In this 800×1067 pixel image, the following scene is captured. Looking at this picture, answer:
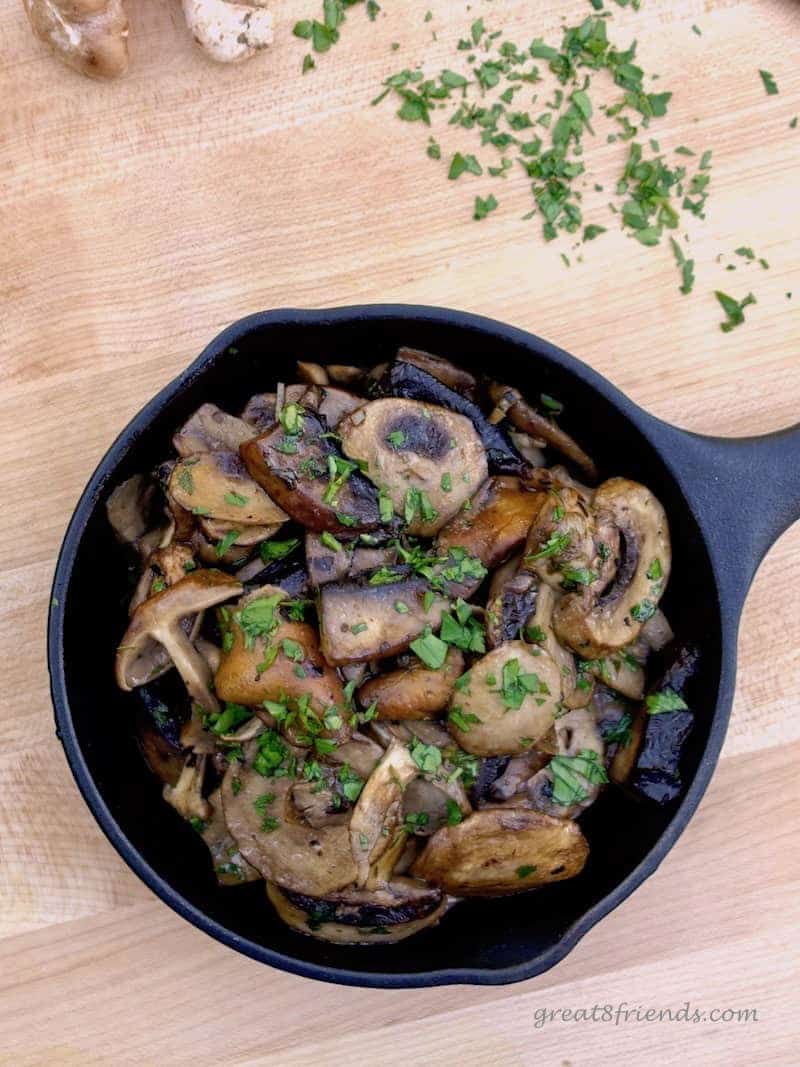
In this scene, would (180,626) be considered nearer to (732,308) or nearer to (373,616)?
(373,616)

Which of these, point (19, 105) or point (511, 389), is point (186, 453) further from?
point (19, 105)

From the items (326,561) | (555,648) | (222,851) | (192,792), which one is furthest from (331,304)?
(222,851)

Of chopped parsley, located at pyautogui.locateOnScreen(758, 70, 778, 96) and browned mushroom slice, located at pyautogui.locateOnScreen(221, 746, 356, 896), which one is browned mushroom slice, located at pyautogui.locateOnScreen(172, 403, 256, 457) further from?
chopped parsley, located at pyautogui.locateOnScreen(758, 70, 778, 96)

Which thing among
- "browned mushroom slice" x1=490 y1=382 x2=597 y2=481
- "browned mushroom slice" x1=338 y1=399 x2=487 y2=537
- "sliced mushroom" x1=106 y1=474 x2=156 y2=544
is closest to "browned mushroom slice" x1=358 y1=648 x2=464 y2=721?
"browned mushroom slice" x1=338 y1=399 x2=487 y2=537

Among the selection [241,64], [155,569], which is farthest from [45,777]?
[241,64]

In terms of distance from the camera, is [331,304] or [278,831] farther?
[331,304]
